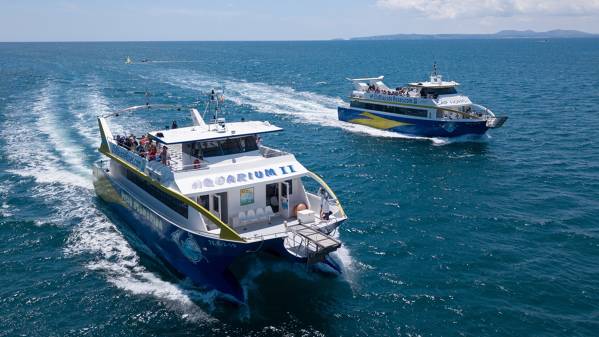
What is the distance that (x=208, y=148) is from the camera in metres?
23.9

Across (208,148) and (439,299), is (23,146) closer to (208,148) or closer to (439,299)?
(208,148)

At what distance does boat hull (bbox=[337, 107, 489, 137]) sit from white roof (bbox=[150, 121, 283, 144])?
2971cm

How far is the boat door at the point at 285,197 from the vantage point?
23.2 m

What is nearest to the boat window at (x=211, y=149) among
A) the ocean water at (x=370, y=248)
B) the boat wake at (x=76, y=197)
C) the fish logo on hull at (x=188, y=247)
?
the fish logo on hull at (x=188, y=247)

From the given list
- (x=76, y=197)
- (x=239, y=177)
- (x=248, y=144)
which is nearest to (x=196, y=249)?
(x=239, y=177)

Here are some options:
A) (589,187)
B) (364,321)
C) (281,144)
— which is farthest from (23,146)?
(589,187)

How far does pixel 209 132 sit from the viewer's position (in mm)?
24422

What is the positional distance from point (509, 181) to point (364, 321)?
22202 mm

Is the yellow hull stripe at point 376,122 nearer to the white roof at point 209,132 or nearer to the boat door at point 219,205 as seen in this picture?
the white roof at point 209,132

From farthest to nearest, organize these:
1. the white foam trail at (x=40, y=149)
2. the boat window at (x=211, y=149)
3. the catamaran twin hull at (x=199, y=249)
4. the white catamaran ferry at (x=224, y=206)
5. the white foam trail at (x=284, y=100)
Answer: the white foam trail at (x=284, y=100) < the white foam trail at (x=40, y=149) < the boat window at (x=211, y=149) < the white catamaran ferry at (x=224, y=206) < the catamaran twin hull at (x=199, y=249)

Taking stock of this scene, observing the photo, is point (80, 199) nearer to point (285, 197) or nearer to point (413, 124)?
point (285, 197)

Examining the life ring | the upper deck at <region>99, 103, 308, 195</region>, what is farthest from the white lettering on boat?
the life ring

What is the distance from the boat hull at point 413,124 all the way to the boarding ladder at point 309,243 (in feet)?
108

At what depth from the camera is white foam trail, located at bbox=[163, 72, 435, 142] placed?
58500 mm
